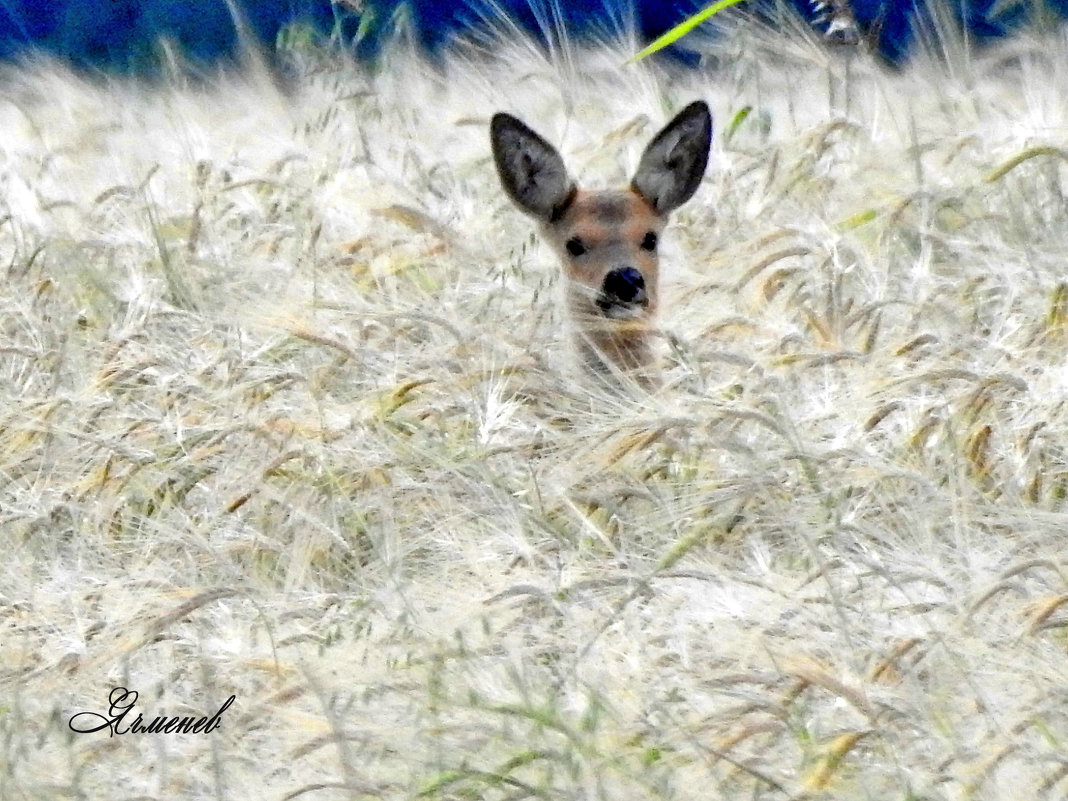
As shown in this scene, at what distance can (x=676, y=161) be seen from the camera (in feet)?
20.9

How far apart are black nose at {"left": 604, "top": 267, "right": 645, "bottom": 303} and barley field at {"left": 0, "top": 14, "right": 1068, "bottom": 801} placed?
140 millimetres

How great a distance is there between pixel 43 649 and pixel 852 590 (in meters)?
1.53

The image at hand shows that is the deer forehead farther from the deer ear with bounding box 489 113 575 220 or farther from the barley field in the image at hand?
the barley field

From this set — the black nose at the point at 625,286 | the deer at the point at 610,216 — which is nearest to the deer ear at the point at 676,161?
the deer at the point at 610,216

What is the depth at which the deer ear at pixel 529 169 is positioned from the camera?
6121mm

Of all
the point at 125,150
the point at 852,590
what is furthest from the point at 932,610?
the point at 125,150

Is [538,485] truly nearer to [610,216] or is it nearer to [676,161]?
[610,216]

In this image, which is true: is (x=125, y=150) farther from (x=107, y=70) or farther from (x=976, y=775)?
(x=976, y=775)

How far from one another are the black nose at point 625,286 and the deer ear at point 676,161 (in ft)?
1.64

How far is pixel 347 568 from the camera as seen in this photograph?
458 centimetres

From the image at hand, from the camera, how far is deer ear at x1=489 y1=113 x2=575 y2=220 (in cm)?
612
